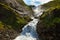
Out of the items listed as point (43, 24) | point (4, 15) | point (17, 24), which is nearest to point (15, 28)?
point (17, 24)

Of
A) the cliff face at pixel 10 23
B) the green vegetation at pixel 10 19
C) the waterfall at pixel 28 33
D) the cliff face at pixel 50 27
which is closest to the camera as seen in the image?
the cliff face at pixel 50 27

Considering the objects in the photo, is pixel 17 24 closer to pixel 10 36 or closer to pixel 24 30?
pixel 24 30

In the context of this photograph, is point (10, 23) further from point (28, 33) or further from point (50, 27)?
point (50, 27)

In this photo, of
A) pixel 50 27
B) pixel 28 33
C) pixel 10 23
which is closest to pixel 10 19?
pixel 10 23

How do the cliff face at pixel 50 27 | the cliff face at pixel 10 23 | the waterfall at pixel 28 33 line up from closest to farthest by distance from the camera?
the cliff face at pixel 50 27 < the cliff face at pixel 10 23 < the waterfall at pixel 28 33

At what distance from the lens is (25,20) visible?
4003 cm

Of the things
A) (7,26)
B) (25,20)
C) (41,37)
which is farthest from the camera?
(25,20)

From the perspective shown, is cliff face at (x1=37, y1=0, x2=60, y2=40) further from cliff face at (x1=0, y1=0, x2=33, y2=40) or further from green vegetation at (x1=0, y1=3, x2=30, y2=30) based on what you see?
green vegetation at (x1=0, y1=3, x2=30, y2=30)

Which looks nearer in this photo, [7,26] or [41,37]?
[41,37]

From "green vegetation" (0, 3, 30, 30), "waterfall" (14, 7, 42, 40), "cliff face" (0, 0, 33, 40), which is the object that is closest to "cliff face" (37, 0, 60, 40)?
"waterfall" (14, 7, 42, 40)

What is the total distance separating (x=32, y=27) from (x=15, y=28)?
307cm

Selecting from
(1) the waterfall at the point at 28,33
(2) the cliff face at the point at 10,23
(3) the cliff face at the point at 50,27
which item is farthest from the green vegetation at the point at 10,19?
(3) the cliff face at the point at 50,27

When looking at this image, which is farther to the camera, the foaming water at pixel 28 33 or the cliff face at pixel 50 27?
the foaming water at pixel 28 33

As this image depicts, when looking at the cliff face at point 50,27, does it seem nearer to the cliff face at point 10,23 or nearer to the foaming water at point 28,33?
the foaming water at point 28,33
